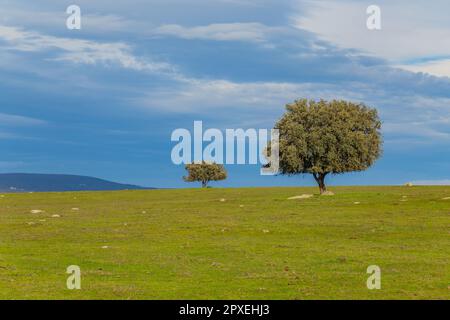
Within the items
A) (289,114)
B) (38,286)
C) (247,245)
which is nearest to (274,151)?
(289,114)

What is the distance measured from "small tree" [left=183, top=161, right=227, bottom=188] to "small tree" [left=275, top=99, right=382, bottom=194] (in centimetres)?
8089

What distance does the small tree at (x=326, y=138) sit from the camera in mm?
92637

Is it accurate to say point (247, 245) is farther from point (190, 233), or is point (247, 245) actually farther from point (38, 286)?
point (38, 286)

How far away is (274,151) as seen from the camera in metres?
96.4

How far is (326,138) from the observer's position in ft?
304

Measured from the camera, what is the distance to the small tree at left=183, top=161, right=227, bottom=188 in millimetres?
176125

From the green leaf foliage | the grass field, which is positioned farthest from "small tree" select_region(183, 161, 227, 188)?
the grass field

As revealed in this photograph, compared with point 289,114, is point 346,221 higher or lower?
lower

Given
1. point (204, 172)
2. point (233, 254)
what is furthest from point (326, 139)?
point (204, 172)

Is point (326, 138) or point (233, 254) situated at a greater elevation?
Result: point (326, 138)

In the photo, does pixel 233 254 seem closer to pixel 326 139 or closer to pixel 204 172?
pixel 326 139

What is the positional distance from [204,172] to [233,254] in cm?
14077
